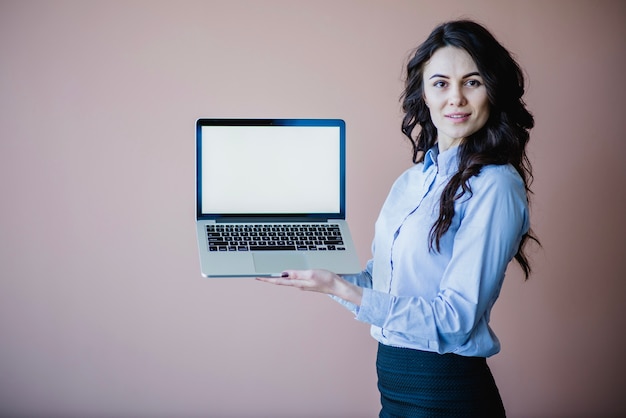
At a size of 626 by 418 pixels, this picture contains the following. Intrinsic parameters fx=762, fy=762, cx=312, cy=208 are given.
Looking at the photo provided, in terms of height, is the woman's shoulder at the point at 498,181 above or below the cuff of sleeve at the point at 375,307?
above

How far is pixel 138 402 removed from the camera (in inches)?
116

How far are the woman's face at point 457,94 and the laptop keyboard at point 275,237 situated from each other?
403mm

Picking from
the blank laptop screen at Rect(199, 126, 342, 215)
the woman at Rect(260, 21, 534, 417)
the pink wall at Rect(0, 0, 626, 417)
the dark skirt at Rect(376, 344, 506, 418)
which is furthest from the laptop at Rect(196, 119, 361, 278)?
the pink wall at Rect(0, 0, 626, 417)

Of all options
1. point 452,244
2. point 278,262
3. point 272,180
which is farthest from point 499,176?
point 272,180

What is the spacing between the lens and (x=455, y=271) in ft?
4.94

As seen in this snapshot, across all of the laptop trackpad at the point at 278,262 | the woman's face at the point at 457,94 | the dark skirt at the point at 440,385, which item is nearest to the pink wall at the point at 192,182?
the laptop trackpad at the point at 278,262

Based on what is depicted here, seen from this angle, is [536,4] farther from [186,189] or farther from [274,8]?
[186,189]

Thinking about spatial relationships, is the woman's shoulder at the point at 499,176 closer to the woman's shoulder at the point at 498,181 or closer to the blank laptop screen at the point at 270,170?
the woman's shoulder at the point at 498,181

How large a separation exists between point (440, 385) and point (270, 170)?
763 mm

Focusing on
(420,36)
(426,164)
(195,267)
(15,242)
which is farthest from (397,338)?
(15,242)

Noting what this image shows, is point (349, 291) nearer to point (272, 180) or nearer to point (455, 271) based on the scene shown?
point (455, 271)

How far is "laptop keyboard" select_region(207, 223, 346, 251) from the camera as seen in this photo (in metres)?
1.83

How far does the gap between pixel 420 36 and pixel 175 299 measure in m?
1.38

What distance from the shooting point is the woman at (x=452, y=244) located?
1491 millimetres
